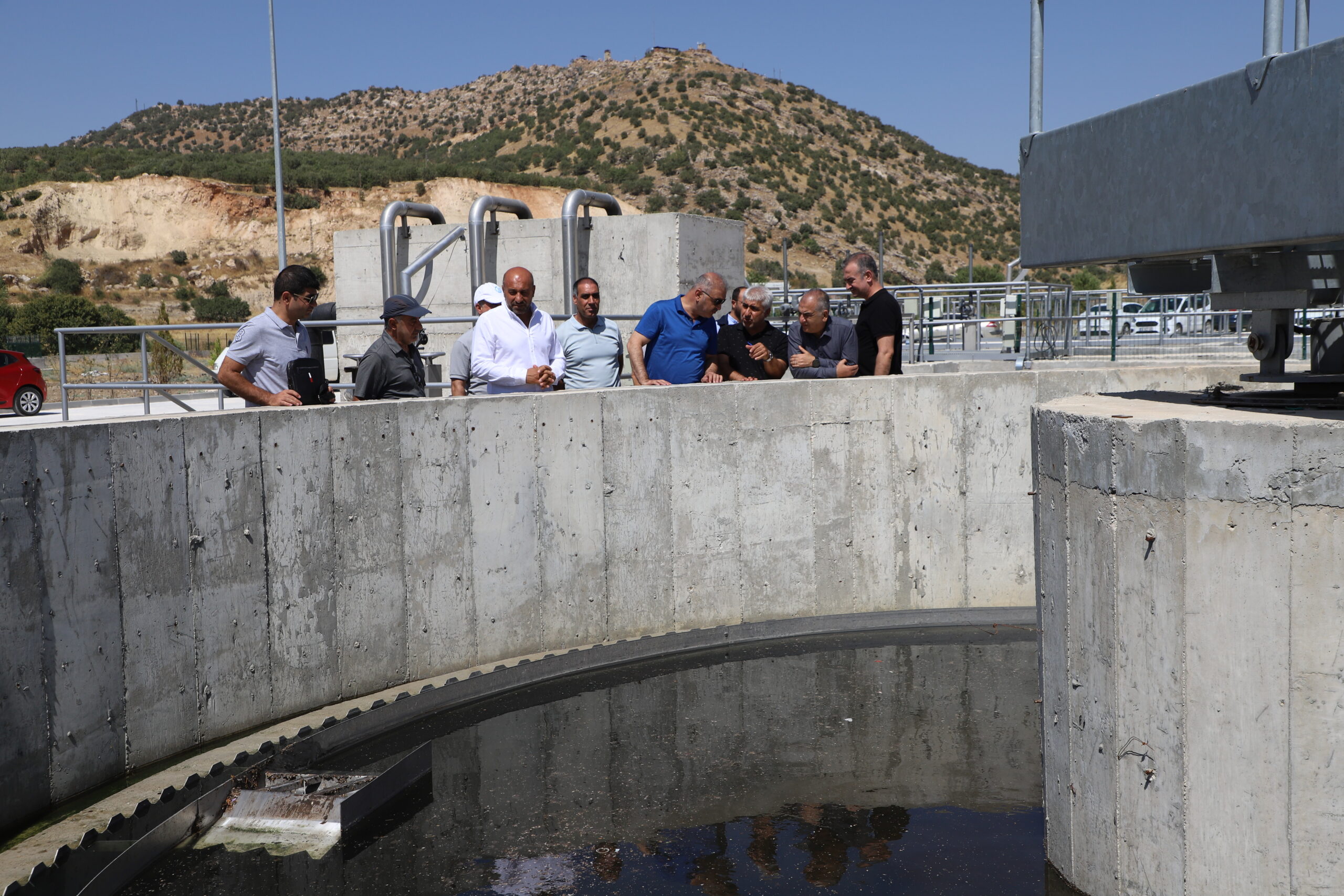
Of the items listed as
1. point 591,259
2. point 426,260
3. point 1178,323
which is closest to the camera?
point 591,259

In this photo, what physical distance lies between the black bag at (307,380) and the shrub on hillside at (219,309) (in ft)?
141

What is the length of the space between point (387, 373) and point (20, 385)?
13.0 m

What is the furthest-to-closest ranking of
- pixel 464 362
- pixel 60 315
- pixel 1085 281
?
1. pixel 1085 281
2. pixel 60 315
3. pixel 464 362

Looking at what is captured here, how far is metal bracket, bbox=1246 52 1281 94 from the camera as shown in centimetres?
329

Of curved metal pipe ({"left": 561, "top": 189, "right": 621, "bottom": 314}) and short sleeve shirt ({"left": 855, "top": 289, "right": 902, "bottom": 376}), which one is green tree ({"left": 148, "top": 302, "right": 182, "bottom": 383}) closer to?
curved metal pipe ({"left": 561, "top": 189, "right": 621, "bottom": 314})

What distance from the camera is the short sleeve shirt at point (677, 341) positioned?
8078 millimetres

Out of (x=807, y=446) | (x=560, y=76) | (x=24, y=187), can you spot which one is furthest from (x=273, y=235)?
(x=807, y=446)

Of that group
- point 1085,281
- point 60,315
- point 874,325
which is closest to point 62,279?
point 60,315

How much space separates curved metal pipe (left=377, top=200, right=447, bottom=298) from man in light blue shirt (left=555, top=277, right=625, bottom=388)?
21.4ft

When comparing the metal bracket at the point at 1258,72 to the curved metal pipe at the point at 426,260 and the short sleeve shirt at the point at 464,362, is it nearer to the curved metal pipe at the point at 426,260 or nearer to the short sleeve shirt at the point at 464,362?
the short sleeve shirt at the point at 464,362

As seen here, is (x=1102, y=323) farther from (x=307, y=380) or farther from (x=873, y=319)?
(x=307, y=380)

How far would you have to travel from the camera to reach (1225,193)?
3.47 metres

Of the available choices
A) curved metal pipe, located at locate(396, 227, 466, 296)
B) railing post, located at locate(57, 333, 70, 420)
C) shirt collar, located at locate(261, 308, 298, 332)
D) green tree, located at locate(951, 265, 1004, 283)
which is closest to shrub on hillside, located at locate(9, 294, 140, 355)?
curved metal pipe, located at locate(396, 227, 466, 296)

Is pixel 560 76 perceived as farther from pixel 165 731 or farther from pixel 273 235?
pixel 165 731
